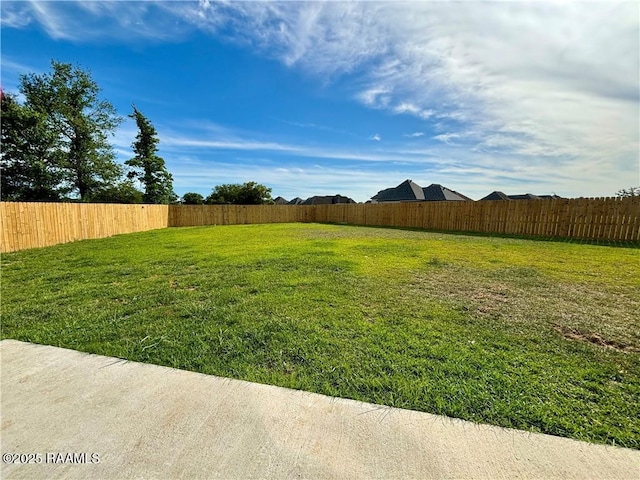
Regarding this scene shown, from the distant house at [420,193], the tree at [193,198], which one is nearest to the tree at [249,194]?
the tree at [193,198]

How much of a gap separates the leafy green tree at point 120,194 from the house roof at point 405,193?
2423cm

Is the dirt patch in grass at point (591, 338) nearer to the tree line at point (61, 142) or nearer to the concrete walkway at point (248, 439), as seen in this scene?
the concrete walkway at point (248, 439)

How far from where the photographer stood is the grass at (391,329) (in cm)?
179

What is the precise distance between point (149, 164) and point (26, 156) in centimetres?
849

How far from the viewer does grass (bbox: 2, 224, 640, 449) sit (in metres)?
1.79

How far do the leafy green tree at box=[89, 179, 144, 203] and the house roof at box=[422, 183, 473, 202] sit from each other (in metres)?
27.2

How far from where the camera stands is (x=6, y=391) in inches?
72.6

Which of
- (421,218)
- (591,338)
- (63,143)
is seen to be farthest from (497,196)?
(63,143)

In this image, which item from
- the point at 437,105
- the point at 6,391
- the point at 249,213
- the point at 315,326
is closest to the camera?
the point at 6,391

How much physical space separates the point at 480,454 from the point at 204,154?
1235 inches

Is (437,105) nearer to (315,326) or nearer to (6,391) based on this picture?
(315,326)

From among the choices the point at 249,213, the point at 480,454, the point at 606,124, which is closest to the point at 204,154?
the point at 249,213

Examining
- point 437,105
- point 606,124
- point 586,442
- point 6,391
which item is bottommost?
point 6,391

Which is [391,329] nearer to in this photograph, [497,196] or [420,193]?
[420,193]
